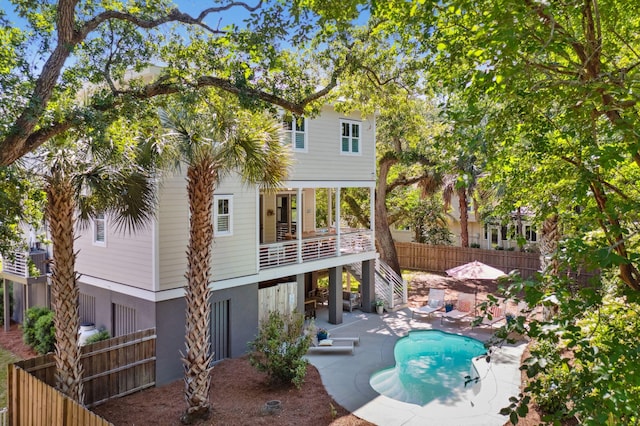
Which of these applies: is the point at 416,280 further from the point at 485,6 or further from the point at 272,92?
the point at 485,6

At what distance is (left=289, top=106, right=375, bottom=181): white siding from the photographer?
17516mm

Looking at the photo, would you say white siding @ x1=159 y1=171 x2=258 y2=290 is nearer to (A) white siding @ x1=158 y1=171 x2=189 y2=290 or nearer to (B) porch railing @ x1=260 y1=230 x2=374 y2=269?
(A) white siding @ x1=158 y1=171 x2=189 y2=290

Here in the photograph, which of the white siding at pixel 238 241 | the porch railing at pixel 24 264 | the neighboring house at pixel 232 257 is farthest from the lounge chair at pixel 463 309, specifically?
the porch railing at pixel 24 264

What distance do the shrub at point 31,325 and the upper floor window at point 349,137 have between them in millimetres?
12354

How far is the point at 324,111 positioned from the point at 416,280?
45.1ft

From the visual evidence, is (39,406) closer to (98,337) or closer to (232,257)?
(98,337)

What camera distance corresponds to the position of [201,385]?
10.1 metres

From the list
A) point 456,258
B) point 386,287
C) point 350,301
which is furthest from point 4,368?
point 456,258

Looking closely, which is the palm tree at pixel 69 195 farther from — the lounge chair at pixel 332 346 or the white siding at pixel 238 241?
the lounge chair at pixel 332 346

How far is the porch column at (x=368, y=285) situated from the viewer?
20625 mm

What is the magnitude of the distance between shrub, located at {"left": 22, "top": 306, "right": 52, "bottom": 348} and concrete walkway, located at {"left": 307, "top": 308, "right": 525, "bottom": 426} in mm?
9040

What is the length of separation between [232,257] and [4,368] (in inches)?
297

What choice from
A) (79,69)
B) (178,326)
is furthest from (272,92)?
(178,326)

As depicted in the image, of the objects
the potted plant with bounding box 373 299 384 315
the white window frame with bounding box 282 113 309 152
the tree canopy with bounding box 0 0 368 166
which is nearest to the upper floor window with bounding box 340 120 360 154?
the white window frame with bounding box 282 113 309 152
